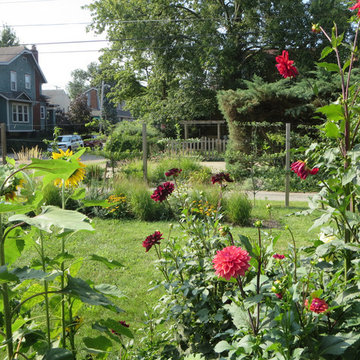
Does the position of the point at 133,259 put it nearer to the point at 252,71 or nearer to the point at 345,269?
the point at 345,269

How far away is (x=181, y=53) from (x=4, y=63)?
17.6 meters

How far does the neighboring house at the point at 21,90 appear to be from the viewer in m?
32.2

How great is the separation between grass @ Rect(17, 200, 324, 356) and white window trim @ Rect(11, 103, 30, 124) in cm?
2943

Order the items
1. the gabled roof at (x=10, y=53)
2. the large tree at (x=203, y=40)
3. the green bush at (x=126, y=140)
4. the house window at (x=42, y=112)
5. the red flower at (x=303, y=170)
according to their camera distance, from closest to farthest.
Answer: the red flower at (x=303, y=170)
the green bush at (x=126, y=140)
the large tree at (x=203, y=40)
the gabled roof at (x=10, y=53)
the house window at (x=42, y=112)

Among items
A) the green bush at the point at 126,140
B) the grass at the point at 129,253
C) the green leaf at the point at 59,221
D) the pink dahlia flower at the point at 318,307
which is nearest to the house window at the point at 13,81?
the green bush at the point at 126,140

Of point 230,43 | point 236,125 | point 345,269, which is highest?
point 230,43

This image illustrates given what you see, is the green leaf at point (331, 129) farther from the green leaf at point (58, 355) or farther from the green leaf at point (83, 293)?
the green leaf at point (58, 355)

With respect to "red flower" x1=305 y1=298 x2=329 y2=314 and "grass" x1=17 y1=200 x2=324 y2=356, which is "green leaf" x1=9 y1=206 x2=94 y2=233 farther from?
"grass" x1=17 y1=200 x2=324 y2=356

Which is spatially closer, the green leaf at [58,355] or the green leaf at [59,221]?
the green leaf at [59,221]

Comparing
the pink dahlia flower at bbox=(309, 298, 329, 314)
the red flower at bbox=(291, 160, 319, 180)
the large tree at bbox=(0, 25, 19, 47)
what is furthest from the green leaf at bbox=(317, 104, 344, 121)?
the large tree at bbox=(0, 25, 19, 47)

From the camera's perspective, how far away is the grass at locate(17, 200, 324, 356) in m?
3.40

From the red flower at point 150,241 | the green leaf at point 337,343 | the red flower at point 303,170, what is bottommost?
the green leaf at point 337,343

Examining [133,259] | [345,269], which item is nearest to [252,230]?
[133,259]

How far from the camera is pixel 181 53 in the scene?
21.7 meters
